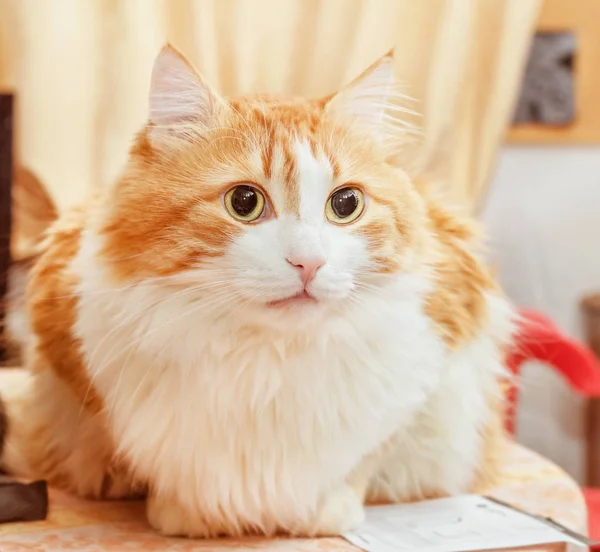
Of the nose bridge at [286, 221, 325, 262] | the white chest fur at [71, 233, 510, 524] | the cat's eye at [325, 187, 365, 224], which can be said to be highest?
the cat's eye at [325, 187, 365, 224]

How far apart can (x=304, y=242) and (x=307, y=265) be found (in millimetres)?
27

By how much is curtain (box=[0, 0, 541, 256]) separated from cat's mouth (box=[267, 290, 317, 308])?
100 cm

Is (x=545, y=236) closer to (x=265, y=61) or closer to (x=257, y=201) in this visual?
(x=265, y=61)

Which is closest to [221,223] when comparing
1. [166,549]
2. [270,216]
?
[270,216]

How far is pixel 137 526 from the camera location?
105 cm

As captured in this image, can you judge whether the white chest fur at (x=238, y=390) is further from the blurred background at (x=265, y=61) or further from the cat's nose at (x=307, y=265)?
the blurred background at (x=265, y=61)

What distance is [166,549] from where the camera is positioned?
0.97 metres

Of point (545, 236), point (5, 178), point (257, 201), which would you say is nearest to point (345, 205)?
point (257, 201)

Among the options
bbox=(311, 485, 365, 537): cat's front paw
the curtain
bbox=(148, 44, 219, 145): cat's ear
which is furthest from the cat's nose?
the curtain

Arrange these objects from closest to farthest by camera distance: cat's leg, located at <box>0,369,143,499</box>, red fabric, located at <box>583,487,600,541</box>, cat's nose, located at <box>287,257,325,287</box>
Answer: cat's nose, located at <box>287,257,325,287</box>, cat's leg, located at <box>0,369,143,499</box>, red fabric, located at <box>583,487,600,541</box>

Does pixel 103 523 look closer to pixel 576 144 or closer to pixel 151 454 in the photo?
pixel 151 454

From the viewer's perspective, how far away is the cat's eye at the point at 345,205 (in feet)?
3.05

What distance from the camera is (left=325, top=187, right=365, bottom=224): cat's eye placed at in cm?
93

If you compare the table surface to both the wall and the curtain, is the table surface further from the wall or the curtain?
the wall
